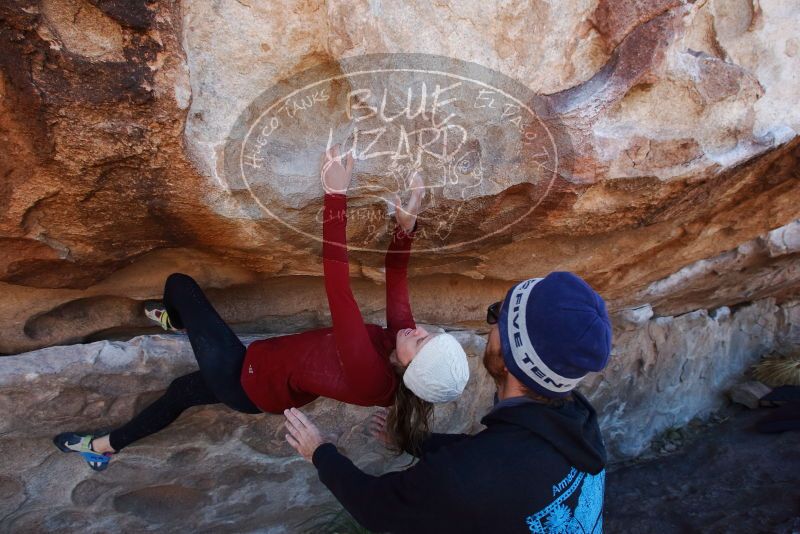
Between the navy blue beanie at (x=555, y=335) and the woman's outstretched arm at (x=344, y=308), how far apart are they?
0.35 meters

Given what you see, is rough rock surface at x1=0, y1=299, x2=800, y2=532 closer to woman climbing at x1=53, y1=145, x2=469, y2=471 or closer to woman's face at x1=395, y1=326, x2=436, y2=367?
woman climbing at x1=53, y1=145, x2=469, y2=471

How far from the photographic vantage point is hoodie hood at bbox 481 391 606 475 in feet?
3.68

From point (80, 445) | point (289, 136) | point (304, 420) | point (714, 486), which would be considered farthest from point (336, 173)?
point (714, 486)

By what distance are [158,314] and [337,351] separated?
0.73 metres

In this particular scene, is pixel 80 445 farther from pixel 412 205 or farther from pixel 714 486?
pixel 714 486

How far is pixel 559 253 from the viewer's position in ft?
6.98

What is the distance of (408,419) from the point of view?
1.45 metres

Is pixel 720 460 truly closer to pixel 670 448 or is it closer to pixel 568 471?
pixel 670 448

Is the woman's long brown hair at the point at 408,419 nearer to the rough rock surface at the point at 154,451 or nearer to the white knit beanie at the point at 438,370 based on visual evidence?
the white knit beanie at the point at 438,370

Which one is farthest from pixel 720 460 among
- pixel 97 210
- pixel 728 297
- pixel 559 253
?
pixel 97 210

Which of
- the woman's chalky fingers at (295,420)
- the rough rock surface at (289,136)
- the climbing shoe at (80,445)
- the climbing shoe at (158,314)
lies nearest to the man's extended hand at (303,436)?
the woman's chalky fingers at (295,420)

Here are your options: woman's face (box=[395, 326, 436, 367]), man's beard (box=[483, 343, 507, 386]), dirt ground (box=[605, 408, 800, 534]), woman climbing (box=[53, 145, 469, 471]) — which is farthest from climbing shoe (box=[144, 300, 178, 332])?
dirt ground (box=[605, 408, 800, 534])

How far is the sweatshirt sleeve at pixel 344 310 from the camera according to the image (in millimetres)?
1312

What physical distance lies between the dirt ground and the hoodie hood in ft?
6.83
